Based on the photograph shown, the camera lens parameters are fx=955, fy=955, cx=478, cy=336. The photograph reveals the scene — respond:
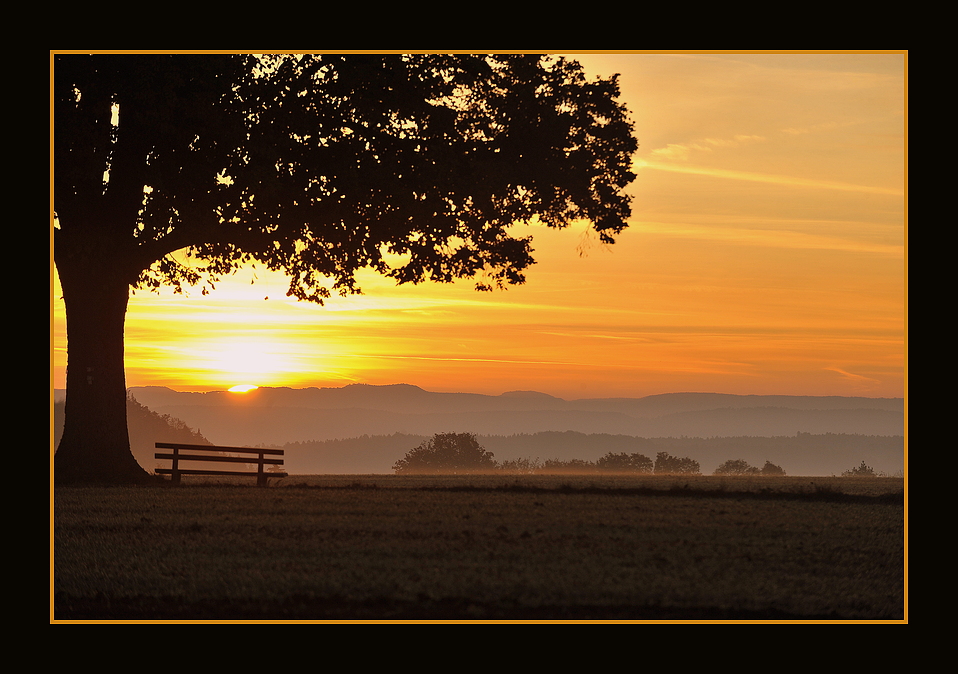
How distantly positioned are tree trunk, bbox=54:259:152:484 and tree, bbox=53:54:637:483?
4cm

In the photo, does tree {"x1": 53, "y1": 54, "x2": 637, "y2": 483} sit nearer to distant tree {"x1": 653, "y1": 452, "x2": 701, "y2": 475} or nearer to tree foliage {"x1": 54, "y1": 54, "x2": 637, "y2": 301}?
tree foliage {"x1": 54, "y1": 54, "x2": 637, "y2": 301}

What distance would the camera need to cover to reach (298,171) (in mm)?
24656

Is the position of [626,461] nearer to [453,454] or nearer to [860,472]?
[860,472]

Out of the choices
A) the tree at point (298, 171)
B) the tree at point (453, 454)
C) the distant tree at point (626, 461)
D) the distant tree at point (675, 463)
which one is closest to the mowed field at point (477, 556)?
the tree at point (298, 171)

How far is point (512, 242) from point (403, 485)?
754cm

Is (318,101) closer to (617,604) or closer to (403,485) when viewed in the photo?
(403,485)

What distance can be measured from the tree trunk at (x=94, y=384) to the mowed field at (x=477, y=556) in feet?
9.72

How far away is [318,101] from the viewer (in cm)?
2414

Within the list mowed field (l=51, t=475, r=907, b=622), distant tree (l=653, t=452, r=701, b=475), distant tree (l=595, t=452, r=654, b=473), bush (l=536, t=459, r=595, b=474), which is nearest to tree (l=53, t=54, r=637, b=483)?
mowed field (l=51, t=475, r=907, b=622)

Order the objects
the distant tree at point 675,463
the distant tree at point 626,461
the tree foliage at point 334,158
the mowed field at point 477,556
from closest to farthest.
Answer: the mowed field at point 477,556, the tree foliage at point 334,158, the distant tree at point 626,461, the distant tree at point 675,463

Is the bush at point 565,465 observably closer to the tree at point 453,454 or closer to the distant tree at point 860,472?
the distant tree at point 860,472

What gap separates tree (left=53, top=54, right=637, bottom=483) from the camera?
23.3 metres

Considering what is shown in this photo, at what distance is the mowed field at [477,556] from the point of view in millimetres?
11320

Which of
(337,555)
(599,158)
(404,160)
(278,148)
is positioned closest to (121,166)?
(278,148)
